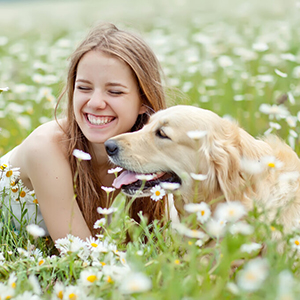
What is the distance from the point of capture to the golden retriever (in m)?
2.73

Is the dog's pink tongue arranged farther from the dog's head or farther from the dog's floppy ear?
the dog's floppy ear

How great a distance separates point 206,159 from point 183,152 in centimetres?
15

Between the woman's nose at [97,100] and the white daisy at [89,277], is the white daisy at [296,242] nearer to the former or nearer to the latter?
the white daisy at [89,277]

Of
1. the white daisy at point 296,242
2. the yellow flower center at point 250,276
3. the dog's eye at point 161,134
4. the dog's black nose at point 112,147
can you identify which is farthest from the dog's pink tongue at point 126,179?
the yellow flower center at point 250,276

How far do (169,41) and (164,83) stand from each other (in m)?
3.87

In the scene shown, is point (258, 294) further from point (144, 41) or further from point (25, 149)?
point (144, 41)

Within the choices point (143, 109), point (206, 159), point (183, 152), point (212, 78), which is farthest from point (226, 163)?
point (212, 78)

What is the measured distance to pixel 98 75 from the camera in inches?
127

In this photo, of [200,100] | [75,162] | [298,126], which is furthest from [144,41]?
[200,100]

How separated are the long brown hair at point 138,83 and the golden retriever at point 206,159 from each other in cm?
46

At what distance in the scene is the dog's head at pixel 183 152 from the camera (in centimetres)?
277

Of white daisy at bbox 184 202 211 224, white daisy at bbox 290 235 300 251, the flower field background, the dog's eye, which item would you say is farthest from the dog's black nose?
white daisy at bbox 290 235 300 251

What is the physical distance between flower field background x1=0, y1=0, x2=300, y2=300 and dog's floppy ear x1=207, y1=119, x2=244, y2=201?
0.77 feet

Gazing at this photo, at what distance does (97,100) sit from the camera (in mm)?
3162
